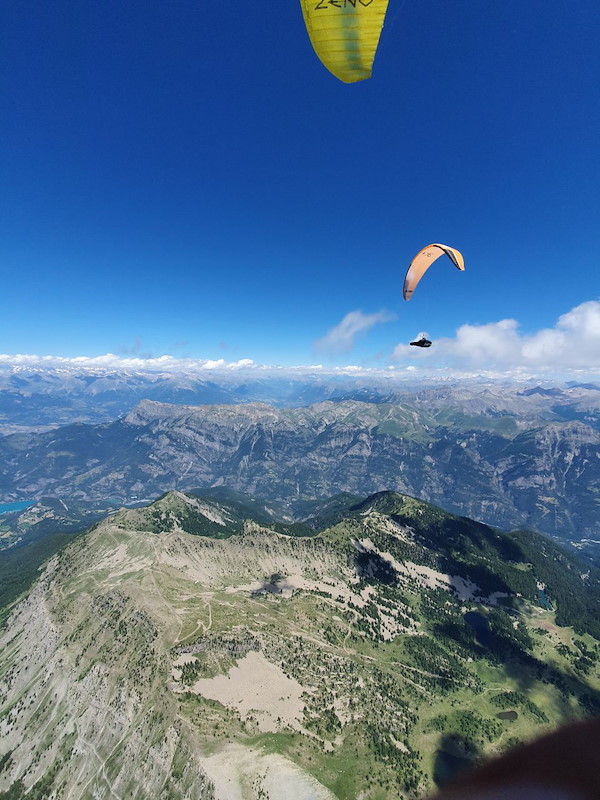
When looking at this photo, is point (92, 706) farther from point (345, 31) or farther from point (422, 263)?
point (345, 31)

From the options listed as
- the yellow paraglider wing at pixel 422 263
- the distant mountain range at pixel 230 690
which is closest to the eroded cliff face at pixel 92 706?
the distant mountain range at pixel 230 690

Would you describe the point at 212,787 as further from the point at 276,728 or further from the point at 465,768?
the point at 465,768

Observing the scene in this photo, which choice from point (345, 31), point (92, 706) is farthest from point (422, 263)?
point (92, 706)

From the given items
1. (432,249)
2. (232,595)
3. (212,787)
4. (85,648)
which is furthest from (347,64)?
(232,595)

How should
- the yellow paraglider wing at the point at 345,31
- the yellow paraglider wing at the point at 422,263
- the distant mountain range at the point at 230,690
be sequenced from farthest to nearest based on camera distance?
the distant mountain range at the point at 230,690 → the yellow paraglider wing at the point at 422,263 → the yellow paraglider wing at the point at 345,31

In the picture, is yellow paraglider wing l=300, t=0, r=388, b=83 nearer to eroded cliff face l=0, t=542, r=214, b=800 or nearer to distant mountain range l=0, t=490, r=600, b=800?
distant mountain range l=0, t=490, r=600, b=800

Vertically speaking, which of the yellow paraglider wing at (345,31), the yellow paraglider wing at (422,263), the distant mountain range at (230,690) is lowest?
the distant mountain range at (230,690)

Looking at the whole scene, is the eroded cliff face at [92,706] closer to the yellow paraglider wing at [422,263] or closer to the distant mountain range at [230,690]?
the distant mountain range at [230,690]
